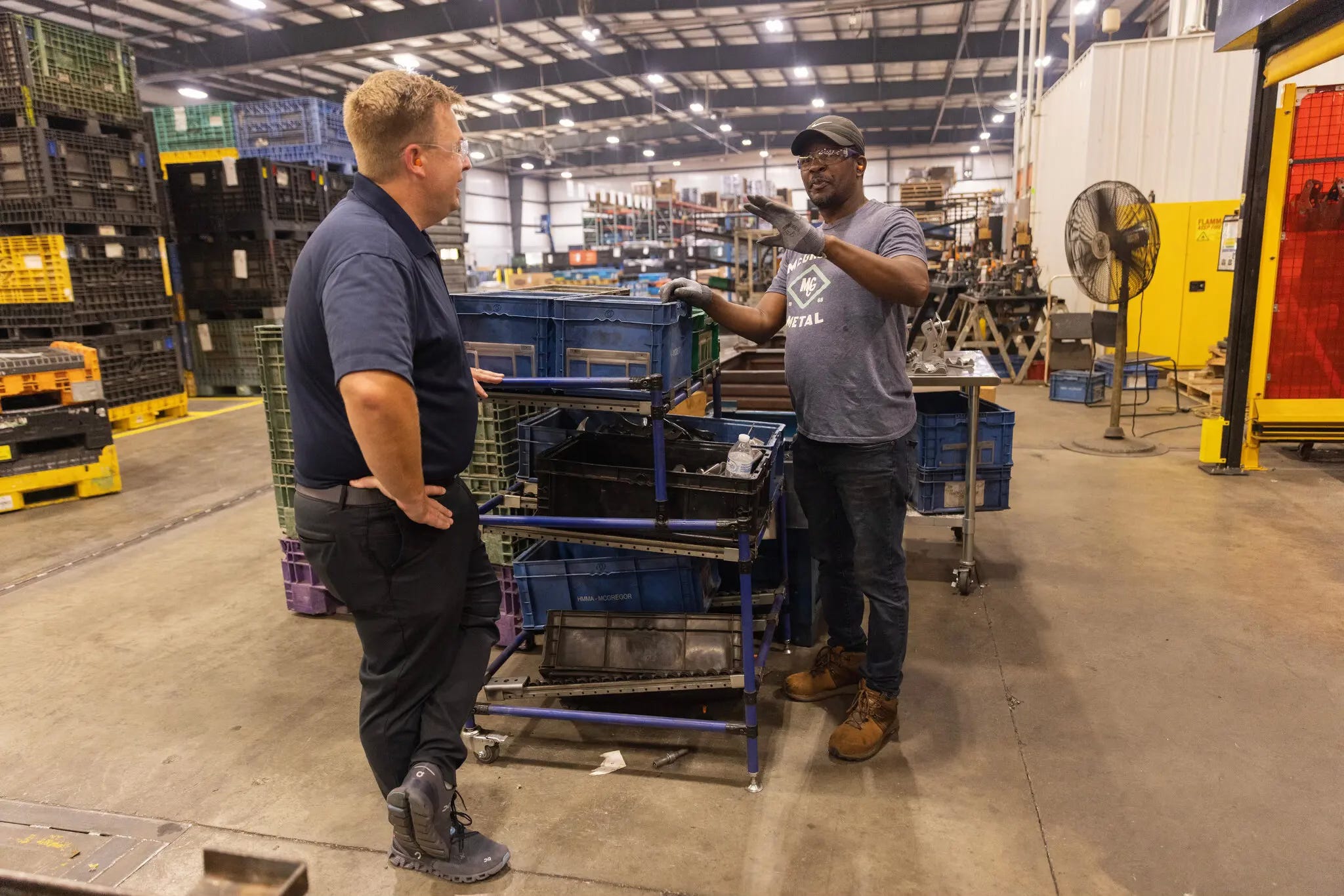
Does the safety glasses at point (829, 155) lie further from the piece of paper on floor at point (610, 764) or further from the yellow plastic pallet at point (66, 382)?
the yellow plastic pallet at point (66, 382)

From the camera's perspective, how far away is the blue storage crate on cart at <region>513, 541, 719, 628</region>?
294 centimetres

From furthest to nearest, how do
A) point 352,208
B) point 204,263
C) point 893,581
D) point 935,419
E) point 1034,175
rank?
point 1034,175 → point 204,263 → point 935,419 → point 893,581 → point 352,208

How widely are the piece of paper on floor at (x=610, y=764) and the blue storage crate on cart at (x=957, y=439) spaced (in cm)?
213

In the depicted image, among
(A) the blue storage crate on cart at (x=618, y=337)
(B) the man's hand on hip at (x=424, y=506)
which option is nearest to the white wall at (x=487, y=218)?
(A) the blue storage crate on cart at (x=618, y=337)

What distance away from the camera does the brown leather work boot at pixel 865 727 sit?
2564 millimetres

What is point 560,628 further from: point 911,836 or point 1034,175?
point 1034,175

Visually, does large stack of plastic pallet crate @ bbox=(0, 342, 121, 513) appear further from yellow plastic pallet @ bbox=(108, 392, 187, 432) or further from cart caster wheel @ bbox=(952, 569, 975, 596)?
cart caster wheel @ bbox=(952, 569, 975, 596)

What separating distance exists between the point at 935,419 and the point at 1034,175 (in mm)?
11145

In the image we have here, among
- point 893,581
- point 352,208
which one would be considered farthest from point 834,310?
point 352,208

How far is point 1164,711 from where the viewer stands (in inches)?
111

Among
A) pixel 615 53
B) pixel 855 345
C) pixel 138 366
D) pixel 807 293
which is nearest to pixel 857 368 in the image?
pixel 855 345

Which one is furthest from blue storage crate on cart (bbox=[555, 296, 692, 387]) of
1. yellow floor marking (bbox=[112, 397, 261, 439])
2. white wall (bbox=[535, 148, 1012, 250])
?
white wall (bbox=[535, 148, 1012, 250])

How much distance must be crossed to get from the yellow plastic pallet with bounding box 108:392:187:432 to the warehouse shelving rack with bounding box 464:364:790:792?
6943 mm

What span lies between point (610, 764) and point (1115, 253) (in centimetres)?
581
